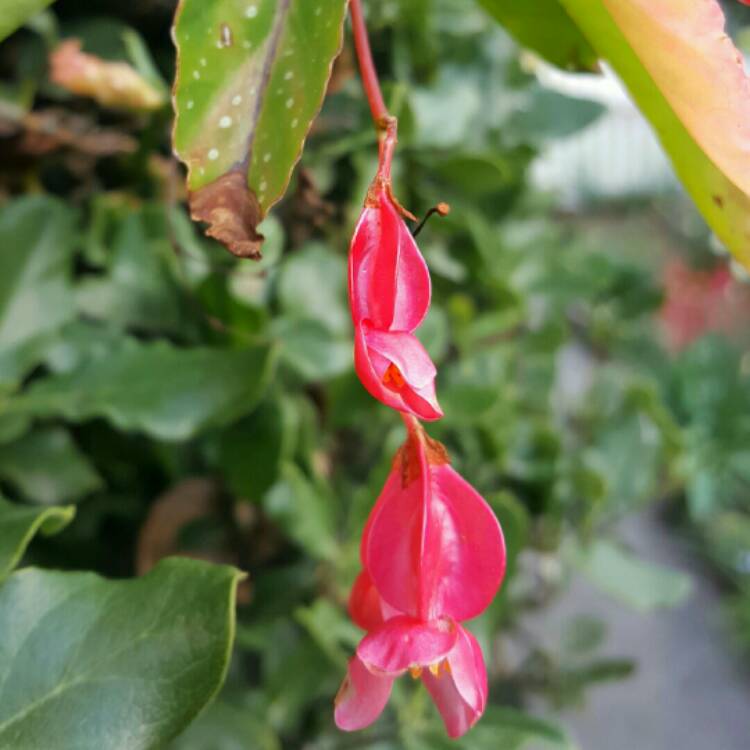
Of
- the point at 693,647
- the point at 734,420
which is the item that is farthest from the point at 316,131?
the point at 693,647

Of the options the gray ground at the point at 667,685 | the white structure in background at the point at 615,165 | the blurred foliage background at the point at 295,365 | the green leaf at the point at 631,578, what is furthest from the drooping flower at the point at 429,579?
the white structure in background at the point at 615,165

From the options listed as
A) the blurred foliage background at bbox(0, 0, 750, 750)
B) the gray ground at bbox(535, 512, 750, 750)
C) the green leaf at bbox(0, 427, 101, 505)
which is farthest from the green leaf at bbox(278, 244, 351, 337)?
the gray ground at bbox(535, 512, 750, 750)

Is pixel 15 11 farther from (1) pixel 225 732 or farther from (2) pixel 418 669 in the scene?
(1) pixel 225 732

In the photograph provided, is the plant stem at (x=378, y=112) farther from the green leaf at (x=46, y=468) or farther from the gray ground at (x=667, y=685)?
the gray ground at (x=667, y=685)

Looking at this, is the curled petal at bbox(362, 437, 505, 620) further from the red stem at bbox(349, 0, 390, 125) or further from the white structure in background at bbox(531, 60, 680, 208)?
the white structure in background at bbox(531, 60, 680, 208)

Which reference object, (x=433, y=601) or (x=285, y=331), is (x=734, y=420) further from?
(x=433, y=601)

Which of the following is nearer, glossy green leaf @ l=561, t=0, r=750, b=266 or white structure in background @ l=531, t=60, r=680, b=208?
glossy green leaf @ l=561, t=0, r=750, b=266
